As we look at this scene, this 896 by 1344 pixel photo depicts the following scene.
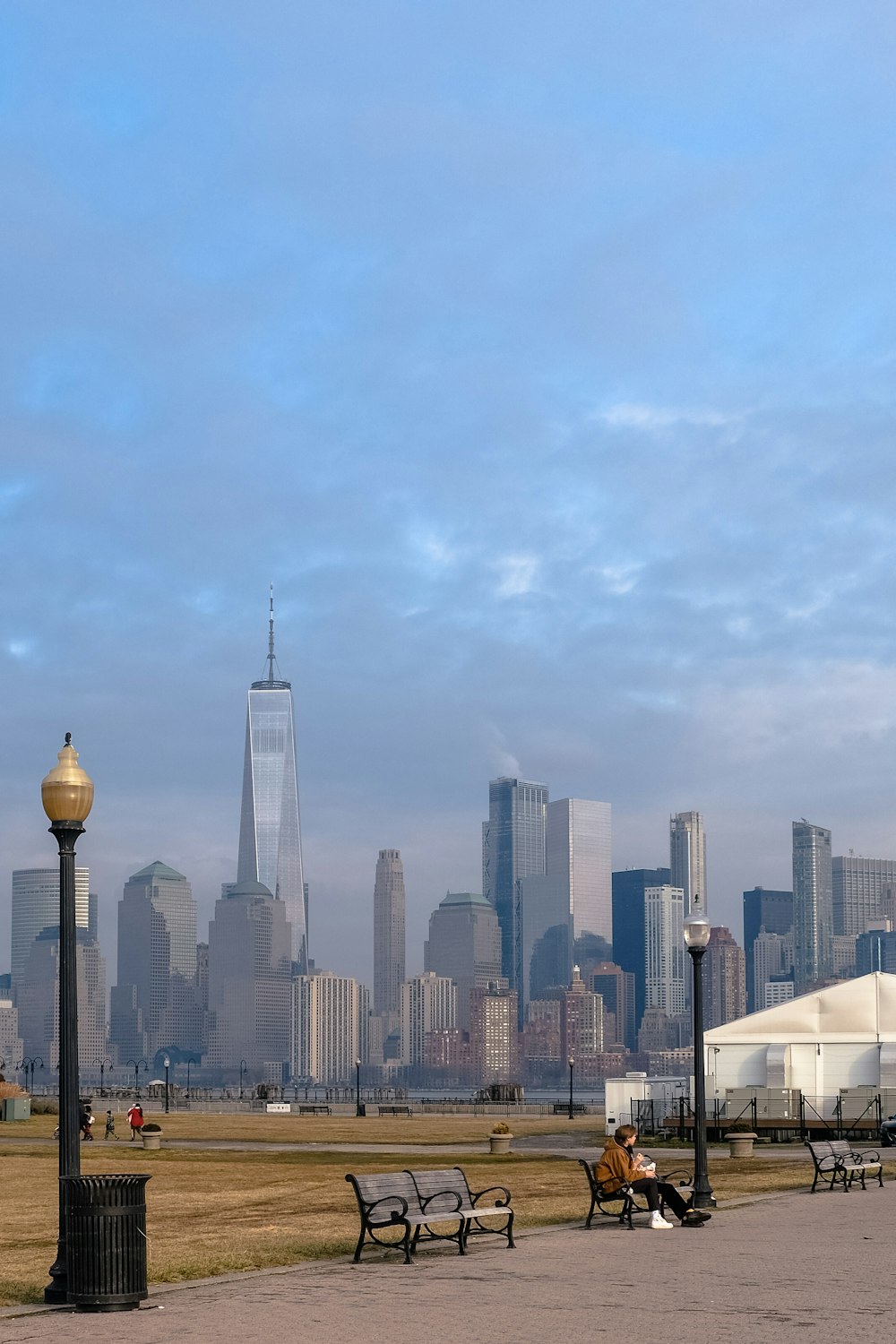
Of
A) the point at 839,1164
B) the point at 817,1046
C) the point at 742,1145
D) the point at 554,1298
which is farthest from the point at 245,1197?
the point at 817,1046

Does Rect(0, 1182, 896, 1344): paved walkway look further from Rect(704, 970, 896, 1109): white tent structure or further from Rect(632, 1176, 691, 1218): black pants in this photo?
Rect(704, 970, 896, 1109): white tent structure

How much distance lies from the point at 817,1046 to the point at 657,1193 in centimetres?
3835

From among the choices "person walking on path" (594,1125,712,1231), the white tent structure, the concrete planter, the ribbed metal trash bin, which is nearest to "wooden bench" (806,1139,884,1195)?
"person walking on path" (594,1125,712,1231)

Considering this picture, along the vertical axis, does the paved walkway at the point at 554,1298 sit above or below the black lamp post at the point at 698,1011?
below

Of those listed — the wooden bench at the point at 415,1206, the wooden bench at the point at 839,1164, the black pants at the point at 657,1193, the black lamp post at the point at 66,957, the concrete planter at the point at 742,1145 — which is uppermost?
the black lamp post at the point at 66,957

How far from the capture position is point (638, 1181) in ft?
73.0

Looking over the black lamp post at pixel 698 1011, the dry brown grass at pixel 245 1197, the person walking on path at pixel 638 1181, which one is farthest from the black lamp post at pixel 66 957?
the black lamp post at pixel 698 1011

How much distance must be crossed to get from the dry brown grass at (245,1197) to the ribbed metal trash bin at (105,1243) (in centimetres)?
118

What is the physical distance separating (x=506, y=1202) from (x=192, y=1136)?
129 ft

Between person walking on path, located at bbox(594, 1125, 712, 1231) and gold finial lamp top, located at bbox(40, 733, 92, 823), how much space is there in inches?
354

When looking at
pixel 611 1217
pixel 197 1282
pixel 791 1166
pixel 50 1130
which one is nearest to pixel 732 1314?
pixel 197 1282

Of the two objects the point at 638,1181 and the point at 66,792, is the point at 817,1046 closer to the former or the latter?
the point at 638,1181

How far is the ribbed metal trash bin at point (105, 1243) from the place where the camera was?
15141mm

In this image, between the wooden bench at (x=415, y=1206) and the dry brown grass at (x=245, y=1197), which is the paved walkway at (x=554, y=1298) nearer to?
the wooden bench at (x=415, y=1206)
